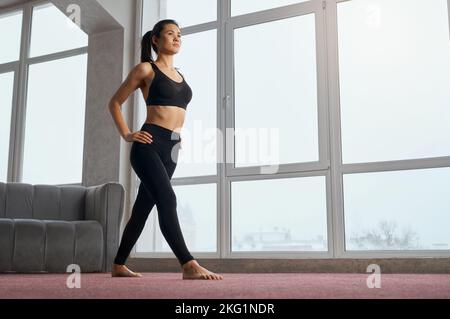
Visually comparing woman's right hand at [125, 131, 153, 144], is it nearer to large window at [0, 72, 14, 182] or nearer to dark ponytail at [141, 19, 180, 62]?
dark ponytail at [141, 19, 180, 62]

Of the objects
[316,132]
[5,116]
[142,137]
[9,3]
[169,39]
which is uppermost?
[9,3]

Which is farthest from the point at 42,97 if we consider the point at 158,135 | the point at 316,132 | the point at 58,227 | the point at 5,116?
the point at 158,135

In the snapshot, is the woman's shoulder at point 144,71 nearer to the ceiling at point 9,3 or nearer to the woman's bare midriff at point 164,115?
the woman's bare midriff at point 164,115

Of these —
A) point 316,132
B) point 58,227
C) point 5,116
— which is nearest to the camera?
point 58,227

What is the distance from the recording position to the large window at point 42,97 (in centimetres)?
501

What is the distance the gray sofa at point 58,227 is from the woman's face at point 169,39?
4.74 ft

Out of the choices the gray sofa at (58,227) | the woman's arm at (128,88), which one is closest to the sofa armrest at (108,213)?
the gray sofa at (58,227)

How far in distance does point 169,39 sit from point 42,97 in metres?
3.39

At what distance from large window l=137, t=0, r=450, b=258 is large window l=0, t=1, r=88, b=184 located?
1063mm

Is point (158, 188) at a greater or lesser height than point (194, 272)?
greater

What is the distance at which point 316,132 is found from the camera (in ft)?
12.6

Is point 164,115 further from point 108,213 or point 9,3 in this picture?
point 9,3

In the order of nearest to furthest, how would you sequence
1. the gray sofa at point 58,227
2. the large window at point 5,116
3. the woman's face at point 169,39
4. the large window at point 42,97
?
the woman's face at point 169,39 < the gray sofa at point 58,227 < the large window at point 42,97 < the large window at point 5,116

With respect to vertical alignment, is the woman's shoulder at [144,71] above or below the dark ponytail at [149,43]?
below
